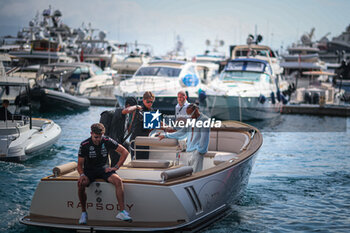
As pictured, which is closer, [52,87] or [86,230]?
[86,230]

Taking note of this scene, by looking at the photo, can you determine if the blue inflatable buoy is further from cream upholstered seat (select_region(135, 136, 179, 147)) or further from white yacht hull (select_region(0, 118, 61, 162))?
cream upholstered seat (select_region(135, 136, 179, 147))

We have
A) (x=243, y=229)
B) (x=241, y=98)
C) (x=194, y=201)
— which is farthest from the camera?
(x=241, y=98)

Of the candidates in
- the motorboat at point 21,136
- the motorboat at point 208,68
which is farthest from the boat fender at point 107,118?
the motorboat at point 208,68

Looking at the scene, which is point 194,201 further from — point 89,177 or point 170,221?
point 89,177

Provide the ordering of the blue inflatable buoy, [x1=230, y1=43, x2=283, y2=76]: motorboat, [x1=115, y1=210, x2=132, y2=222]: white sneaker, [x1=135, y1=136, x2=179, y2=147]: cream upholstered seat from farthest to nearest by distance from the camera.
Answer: [x1=230, y1=43, x2=283, y2=76]: motorboat < the blue inflatable buoy < [x1=135, y1=136, x2=179, y2=147]: cream upholstered seat < [x1=115, y1=210, x2=132, y2=222]: white sneaker

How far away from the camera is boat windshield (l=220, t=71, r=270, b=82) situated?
23203mm

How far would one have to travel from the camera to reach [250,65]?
78.1ft

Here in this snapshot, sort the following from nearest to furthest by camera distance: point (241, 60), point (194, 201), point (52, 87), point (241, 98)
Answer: point (194, 201) < point (241, 98) < point (241, 60) < point (52, 87)

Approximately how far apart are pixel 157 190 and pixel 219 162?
7.02 ft

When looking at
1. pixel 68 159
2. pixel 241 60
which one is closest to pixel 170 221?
pixel 68 159

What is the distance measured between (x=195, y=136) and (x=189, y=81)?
1598 centimetres

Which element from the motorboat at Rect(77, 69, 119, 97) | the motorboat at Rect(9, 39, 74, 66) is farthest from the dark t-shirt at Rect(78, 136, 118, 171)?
the motorboat at Rect(9, 39, 74, 66)

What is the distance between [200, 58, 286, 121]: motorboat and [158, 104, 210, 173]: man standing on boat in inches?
537

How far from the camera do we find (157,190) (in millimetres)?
5988
